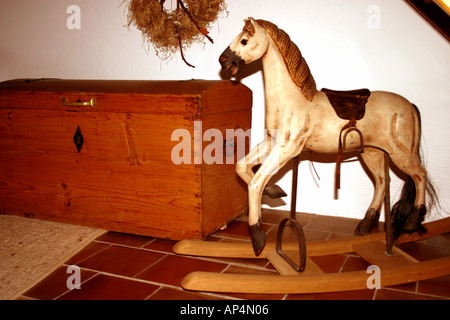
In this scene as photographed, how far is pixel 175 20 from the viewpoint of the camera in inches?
97.6

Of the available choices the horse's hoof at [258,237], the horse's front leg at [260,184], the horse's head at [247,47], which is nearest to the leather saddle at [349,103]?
the horse's front leg at [260,184]

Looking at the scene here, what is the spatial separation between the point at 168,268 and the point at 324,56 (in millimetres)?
1497

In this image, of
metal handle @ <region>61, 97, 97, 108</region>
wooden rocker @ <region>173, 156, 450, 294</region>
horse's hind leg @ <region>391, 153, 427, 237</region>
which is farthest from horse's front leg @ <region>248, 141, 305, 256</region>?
metal handle @ <region>61, 97, 97, 108</region>

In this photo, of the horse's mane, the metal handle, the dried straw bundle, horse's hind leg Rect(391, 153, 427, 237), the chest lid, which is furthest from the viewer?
the dried straw bundle

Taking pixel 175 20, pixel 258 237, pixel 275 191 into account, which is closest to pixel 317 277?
pixel 258 237

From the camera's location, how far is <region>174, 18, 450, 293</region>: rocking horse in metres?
1.46

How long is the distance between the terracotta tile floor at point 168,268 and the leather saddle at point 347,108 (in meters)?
0.46

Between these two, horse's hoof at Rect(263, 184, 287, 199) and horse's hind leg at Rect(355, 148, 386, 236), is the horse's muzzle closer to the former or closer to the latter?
horse's hoof at Rect(263, 184, 287, 199)

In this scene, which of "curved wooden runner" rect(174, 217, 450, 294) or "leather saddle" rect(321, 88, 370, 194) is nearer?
"curved wooden runner" rect(174, 217, 450, 294)

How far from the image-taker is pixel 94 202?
2.14 m

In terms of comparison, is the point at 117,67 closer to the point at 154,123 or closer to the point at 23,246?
the point at 154,123

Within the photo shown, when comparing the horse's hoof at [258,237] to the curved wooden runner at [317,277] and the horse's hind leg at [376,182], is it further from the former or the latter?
the horse's hind leg at [376,182]

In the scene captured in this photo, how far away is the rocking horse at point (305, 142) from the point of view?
1.46m

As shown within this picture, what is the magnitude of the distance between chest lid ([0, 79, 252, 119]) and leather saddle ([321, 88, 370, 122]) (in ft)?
1.97
